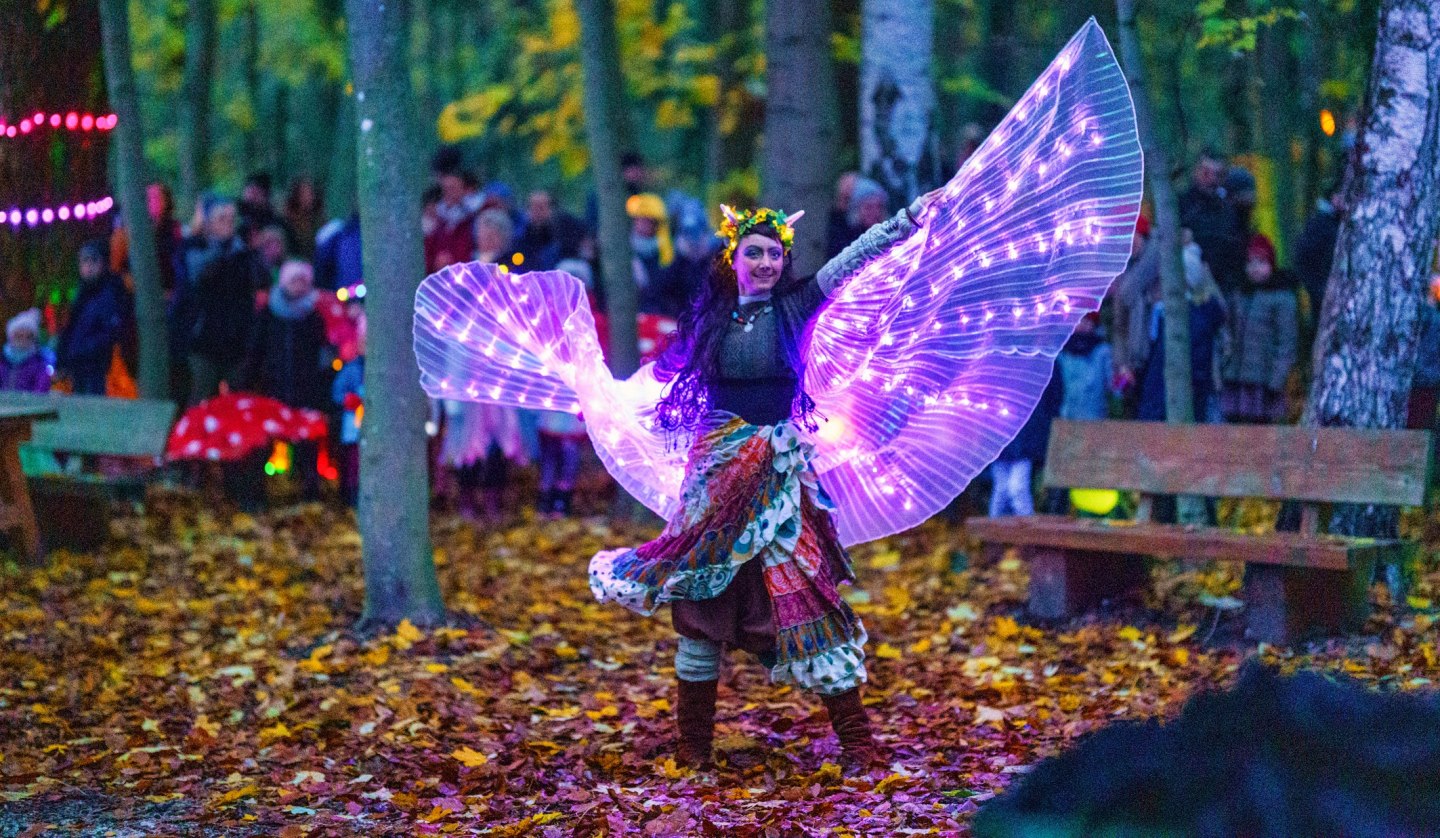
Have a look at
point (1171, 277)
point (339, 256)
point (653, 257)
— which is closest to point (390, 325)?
point (1171, 277)

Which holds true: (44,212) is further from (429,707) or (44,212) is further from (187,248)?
(429,707)

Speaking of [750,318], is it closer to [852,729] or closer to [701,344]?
[701,344]

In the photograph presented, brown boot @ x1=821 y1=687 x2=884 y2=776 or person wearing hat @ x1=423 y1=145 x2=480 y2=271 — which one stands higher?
person wearing hat @ x1=423 y1=145 x2=480 y2=271

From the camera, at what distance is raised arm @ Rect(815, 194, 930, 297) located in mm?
6332

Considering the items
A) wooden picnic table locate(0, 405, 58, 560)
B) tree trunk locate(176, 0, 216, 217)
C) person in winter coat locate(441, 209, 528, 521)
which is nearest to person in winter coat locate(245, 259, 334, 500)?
person in winter coat locate(441, 209, 528, 521)

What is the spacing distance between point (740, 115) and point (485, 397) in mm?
16138

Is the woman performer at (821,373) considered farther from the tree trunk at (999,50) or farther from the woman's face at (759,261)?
the tree trunk at (999,50)

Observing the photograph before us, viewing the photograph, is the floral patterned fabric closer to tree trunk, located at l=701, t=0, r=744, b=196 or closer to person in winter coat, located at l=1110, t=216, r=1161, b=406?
person in winter coat, located at l=1110, t=216, r=1161, b=406

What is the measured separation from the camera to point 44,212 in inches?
502

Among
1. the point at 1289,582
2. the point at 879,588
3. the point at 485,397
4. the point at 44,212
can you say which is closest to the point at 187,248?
the point at 44,212

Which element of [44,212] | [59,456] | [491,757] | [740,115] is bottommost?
[491,757]

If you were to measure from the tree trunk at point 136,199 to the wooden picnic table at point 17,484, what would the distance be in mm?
2502

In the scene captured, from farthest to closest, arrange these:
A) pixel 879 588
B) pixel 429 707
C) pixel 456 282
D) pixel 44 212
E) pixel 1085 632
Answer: pixel 44 212, pixel 879 588, pixel 1085 632, pixel 429 707, pixel 456 282

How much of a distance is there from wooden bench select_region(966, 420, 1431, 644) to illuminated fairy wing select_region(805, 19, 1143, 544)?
5.91 ft
